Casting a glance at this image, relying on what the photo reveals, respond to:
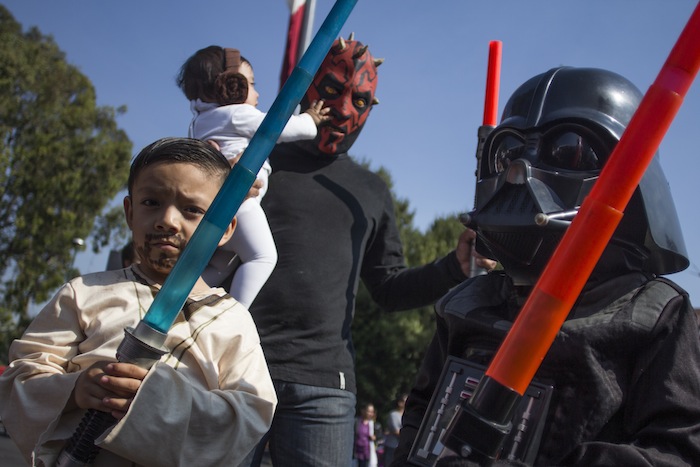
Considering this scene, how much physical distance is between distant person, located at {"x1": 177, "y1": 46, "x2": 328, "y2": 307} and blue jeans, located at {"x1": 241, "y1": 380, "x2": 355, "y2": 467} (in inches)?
14.9

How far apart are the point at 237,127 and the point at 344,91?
53 centimetres

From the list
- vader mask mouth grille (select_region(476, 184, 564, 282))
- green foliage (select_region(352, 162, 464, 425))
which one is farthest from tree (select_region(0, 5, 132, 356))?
vader mask mouth grille (select_region(476, 184, 564, 282))

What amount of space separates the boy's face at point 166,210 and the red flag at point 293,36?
1760 mm

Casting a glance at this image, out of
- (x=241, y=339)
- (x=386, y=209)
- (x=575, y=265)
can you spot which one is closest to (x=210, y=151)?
(x=241, y=339)

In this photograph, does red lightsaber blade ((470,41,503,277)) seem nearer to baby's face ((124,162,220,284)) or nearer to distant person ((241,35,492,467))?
distant person ((241,35,492,467))

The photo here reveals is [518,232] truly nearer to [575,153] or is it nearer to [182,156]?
[575,153]

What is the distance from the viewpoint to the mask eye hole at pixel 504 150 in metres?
1.83

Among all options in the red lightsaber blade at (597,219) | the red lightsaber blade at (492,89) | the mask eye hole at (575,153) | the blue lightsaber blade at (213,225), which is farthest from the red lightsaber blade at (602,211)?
the red lightsaber blade at (492,89)

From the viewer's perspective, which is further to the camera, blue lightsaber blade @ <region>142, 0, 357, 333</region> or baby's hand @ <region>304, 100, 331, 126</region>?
baby's hand @ <region>304, 100, 331, 126</region>

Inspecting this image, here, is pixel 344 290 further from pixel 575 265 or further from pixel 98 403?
pixel 575 265

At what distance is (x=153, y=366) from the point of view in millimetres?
1422

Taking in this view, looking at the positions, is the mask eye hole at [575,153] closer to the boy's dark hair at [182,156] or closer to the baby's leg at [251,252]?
the boy's dark hair at [182,156]

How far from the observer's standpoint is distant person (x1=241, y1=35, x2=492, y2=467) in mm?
2625

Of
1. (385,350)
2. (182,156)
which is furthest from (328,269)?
(385,350)
